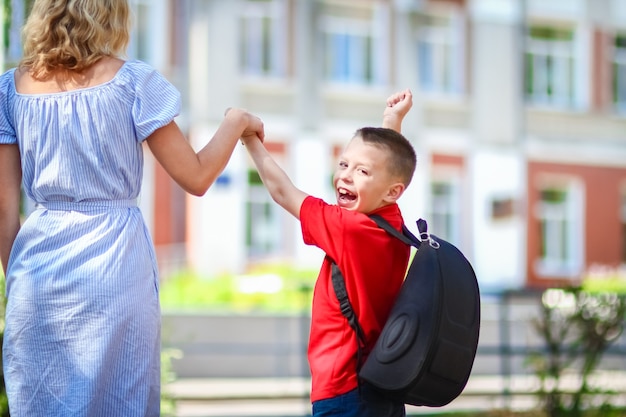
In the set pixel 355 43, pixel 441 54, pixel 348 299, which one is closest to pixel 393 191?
pixel 348 299

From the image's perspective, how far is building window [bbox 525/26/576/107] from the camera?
28.2 m

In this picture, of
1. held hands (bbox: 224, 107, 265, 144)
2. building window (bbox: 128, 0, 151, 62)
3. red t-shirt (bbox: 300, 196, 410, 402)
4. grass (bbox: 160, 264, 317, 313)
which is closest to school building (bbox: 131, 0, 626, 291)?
building window (bbox: 128, 0, 151, 62)

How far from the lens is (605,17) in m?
29.0

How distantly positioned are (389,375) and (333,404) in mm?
209

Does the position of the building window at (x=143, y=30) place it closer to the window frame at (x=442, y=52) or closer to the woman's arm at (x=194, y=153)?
the window frame at (x=442, y=52)

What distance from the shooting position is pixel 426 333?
10.4 ft

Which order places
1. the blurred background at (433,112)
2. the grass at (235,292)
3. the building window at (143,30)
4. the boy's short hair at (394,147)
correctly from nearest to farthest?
the boy's short hair at (394,147) < the grass at (235,292) < the building window at (143,30) < the blurred background at (433,112)

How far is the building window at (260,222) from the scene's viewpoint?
80.5ft

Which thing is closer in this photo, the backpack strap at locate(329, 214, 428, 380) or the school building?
the backpack strap at locate(329, 214, 428, 380)

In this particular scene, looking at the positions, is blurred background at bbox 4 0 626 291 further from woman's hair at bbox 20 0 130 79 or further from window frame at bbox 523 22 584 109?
woman's hair at bbox 20 0 130 79

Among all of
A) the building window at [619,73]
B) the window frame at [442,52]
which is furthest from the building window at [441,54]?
the building window at [619,73]

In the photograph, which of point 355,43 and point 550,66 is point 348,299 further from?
point 550,66

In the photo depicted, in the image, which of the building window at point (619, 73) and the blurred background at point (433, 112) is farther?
the building window at point (619, 73)

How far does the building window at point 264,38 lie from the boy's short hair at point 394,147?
71.1 ft
